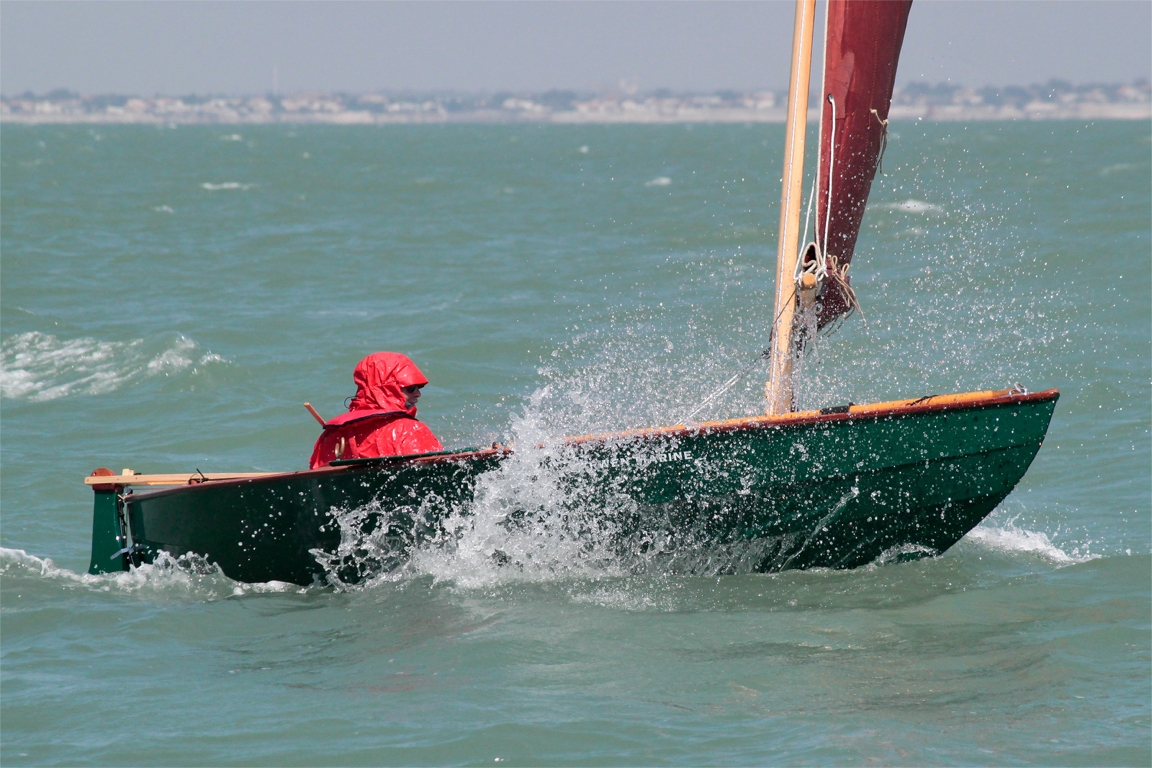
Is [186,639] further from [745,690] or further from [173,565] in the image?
[745,690]

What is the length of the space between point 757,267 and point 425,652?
1325 cm

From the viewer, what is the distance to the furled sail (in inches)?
235

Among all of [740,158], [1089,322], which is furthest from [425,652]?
[740,158]

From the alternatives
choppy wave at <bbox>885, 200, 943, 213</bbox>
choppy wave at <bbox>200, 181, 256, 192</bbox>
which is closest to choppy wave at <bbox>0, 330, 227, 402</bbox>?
choppy wave at <bbox>885, 200, 943, 213</bbox>

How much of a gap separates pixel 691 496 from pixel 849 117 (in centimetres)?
199

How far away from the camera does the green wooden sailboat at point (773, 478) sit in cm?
620

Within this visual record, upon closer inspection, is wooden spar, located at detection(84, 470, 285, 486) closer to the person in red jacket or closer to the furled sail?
the person in red jacket

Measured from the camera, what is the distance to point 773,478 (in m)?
6.35

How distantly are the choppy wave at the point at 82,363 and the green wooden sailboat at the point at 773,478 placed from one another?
616cm

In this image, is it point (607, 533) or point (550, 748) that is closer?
point (550, 748)

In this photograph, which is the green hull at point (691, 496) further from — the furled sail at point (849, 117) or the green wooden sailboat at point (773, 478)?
the furled sail at point (849, 117)

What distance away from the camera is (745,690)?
5402 mm

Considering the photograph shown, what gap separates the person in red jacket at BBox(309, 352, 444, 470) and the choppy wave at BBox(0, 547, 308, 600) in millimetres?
903

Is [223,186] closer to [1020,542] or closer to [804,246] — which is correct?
[1020,542]
